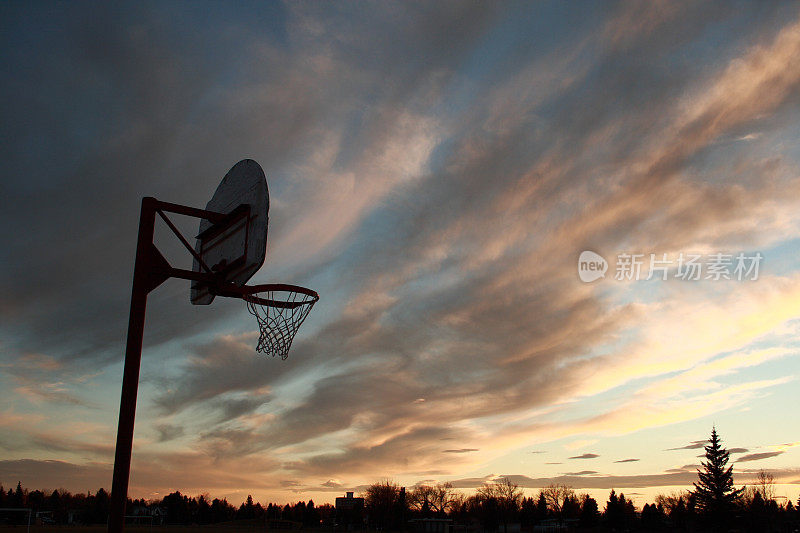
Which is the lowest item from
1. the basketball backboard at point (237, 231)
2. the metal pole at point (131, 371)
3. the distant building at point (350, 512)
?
the distant building at point (350, 512)

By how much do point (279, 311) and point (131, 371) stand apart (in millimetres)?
3726

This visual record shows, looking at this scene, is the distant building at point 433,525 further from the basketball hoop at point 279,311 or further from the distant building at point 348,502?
the basketball hoop at point 279,311

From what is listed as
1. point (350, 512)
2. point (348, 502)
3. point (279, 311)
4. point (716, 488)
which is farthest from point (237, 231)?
point (350, 512)

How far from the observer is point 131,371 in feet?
35.4

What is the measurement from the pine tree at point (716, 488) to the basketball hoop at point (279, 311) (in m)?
63.2

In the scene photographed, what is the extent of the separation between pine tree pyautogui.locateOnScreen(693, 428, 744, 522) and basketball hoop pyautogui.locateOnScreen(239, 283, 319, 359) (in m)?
63.2

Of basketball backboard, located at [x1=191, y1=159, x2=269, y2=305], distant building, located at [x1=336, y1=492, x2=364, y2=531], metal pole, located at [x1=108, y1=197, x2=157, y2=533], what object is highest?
basketball backboard, located at [x1=191, y1=159, x2=269, y2=305]

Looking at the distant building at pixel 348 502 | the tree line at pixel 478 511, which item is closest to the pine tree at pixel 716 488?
the tree line at pixel 478 511

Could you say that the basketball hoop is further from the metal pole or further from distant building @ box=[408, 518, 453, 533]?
distant building @ box=[408, 518, 453, 533]

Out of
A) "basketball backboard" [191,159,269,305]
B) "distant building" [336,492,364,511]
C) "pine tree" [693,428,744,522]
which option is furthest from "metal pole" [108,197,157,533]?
"distant building" [336,492,364,511]

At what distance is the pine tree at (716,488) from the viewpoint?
209 feet

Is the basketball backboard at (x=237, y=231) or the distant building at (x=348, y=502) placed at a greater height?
the basketball backboard at (x=237, y=231)

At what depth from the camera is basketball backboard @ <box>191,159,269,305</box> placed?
40.9ft

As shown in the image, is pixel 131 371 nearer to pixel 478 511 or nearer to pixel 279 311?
pixel 279 311
